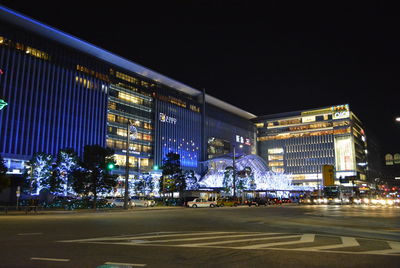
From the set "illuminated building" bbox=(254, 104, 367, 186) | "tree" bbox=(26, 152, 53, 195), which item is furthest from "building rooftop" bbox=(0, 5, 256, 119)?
"illuminated building" bbox=(254, 104, 367, 186)

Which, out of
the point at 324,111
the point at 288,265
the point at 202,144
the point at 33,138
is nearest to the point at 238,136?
the point at 202,144

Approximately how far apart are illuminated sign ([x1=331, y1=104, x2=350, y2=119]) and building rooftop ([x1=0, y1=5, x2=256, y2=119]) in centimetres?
5646

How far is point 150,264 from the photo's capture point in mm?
8703

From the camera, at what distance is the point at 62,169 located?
183 feet

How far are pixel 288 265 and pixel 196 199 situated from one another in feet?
164

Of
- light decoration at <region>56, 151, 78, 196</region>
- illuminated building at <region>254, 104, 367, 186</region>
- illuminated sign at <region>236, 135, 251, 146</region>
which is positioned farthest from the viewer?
illuminated sign at <region>236, 135, 251, 146</region>

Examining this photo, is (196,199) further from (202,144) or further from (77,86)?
(202,144)

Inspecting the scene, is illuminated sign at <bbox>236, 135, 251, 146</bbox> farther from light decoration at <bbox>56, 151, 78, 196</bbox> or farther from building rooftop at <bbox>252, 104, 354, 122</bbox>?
light decoration at <bbox>56, 151, 78, 196</bbox>

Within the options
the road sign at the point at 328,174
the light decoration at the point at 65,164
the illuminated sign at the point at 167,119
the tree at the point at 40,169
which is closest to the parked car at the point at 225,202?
the road sign at the point at 328,174

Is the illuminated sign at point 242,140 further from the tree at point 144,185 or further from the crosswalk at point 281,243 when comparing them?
the crosswalk at point 281,243

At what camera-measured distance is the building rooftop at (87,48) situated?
73.4 meters

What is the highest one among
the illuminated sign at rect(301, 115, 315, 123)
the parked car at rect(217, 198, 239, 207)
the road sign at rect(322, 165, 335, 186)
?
the illuminated sign at rect(301, 115, 315, 123)

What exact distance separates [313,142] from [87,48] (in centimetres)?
11285

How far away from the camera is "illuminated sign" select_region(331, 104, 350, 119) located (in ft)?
492
